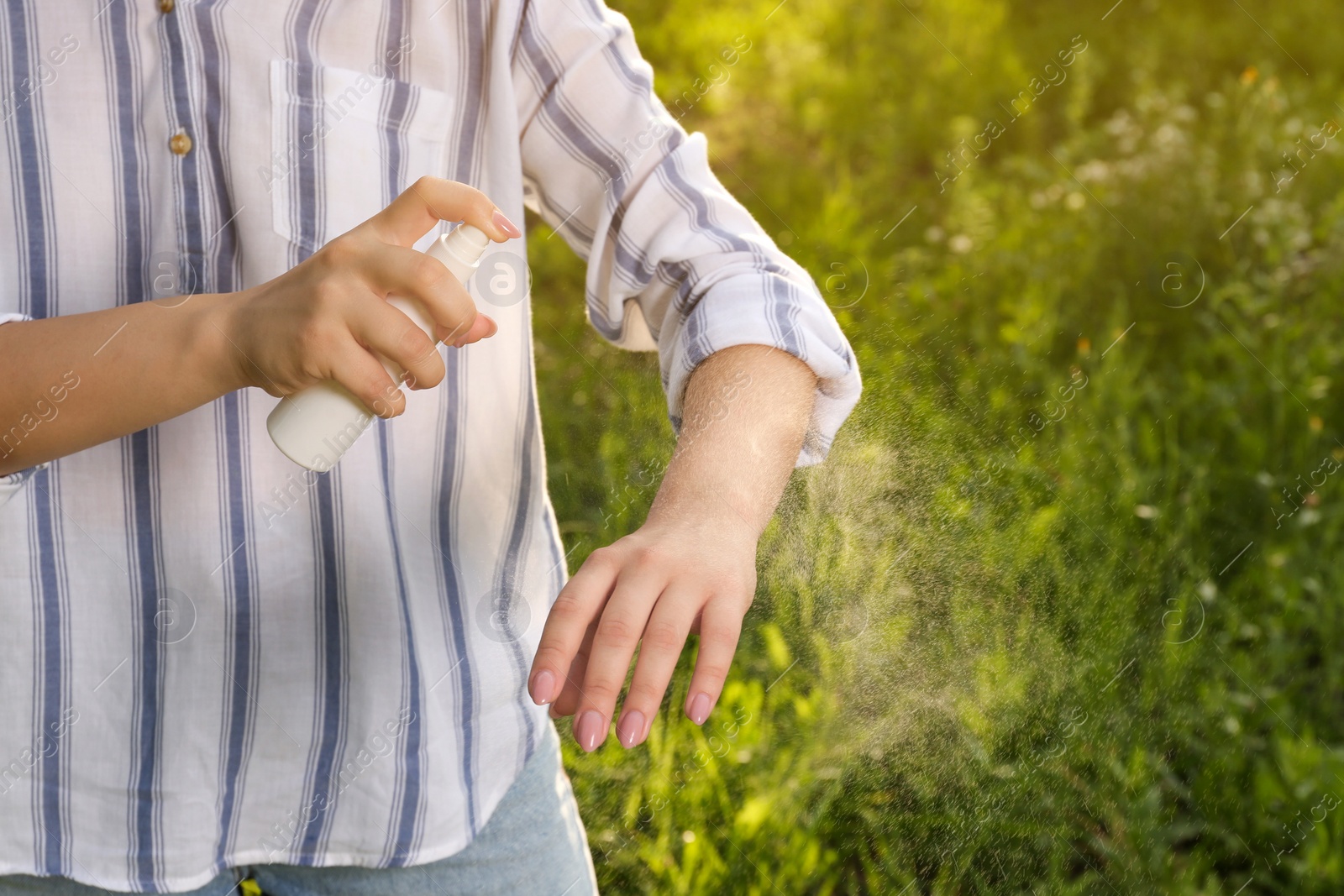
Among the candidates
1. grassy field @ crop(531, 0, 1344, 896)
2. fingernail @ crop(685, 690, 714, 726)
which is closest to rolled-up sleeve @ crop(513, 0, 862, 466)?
grassy field @ crop(531, 0, 1344, 896)

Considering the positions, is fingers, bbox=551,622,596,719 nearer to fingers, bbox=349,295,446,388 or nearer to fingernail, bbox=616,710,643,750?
fingernail, bbox=616,710,643,750

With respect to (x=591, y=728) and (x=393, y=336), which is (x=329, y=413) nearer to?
(x=393, y=336)

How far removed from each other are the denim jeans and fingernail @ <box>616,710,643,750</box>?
41 cm

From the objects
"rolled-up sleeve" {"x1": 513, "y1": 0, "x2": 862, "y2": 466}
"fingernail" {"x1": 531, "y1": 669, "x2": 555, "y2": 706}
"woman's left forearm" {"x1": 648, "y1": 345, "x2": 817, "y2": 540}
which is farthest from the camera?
"rolled-up sleeve" {"x1": 513, "y1": 0, "x2": 862, "y2": 466}

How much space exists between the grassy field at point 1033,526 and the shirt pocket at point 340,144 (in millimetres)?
297

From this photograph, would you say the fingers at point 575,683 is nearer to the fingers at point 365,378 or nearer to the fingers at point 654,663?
the fingers at point 654,663

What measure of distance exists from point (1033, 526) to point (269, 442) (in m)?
1.21

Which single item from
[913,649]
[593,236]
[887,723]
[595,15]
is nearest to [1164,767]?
[887,723]

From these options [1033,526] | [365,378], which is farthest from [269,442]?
[1033,526]

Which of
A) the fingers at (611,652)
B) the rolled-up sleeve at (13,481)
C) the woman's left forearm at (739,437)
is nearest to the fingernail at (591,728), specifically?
the fingers at (611,652)

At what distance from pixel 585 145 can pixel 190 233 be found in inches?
12.1

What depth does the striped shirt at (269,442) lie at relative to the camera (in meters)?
0.74

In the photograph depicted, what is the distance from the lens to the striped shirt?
74 cm

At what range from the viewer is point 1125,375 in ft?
7.22
